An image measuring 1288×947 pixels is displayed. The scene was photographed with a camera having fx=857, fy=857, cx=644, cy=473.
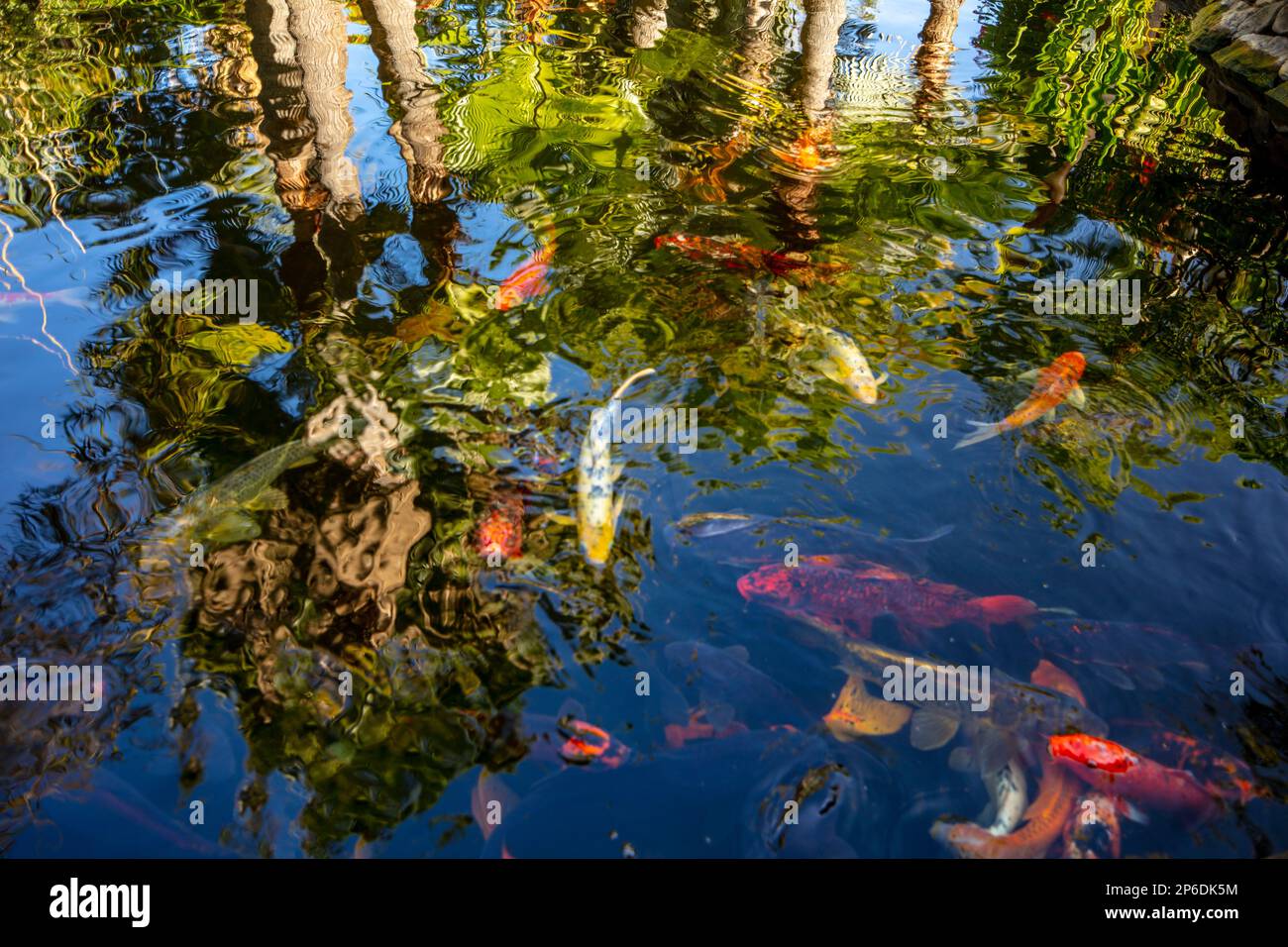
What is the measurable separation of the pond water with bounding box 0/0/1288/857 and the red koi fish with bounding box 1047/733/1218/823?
0.02m

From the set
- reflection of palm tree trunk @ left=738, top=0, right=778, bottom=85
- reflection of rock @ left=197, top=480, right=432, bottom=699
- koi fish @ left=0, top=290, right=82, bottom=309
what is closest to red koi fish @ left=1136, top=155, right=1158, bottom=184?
reflection of palm tree trunk @ left=738, top=0, right=778, bottom=85

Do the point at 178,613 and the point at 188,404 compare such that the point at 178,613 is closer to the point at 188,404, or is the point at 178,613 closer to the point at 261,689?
the point at 261,689

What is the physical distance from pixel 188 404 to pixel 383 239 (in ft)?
5.92

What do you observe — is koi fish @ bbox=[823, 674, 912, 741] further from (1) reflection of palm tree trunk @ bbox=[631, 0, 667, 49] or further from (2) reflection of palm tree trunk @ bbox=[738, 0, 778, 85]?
(1) reflection of palm tree trunk @ bbox=[631, 0, 667, 49]

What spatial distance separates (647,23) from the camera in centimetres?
916

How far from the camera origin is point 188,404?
14.5 feet

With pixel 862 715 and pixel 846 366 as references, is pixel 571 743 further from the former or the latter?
pixel 846 366

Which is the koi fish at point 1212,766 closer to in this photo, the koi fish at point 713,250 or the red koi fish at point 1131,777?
the red koi fish at point 1131,777

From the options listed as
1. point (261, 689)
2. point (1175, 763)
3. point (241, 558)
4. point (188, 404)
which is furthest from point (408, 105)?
point (1175, 763)

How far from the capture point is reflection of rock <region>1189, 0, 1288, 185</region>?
7137 millimetres

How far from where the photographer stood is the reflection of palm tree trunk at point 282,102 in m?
6.13

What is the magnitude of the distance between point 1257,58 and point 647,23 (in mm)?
5844
